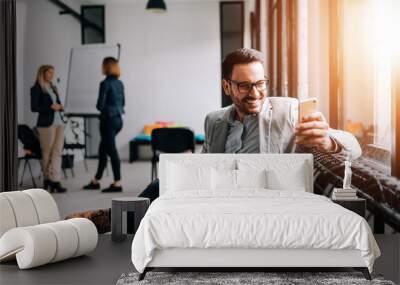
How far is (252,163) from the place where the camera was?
14.8 feet

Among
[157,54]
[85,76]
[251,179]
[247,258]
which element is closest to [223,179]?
[251,179]

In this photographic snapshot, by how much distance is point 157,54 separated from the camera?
428 inches

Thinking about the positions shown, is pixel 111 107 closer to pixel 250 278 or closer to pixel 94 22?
pixel 94 22

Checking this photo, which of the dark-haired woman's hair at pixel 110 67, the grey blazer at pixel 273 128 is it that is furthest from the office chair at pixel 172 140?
the grey blazer at pixel 273 128

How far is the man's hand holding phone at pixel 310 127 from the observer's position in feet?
15.4

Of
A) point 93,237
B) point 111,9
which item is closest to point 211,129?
point 93,237

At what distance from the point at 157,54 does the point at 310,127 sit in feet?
21.5

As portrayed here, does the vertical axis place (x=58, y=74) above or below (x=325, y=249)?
above

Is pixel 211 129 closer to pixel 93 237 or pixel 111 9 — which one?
pixel 93 237

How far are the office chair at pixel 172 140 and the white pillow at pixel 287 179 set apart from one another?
8.61 ft

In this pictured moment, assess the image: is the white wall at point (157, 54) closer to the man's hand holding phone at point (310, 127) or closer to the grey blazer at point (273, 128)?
the grey blazer at point (273, 128)

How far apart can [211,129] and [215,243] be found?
1.85 meters

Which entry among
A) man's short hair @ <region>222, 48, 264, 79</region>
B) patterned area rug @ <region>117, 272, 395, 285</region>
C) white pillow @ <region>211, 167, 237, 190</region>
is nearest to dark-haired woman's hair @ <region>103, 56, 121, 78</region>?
man's short hair @ <region>222, 48, 264, 79</region>

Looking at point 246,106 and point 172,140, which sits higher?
point 246,106
